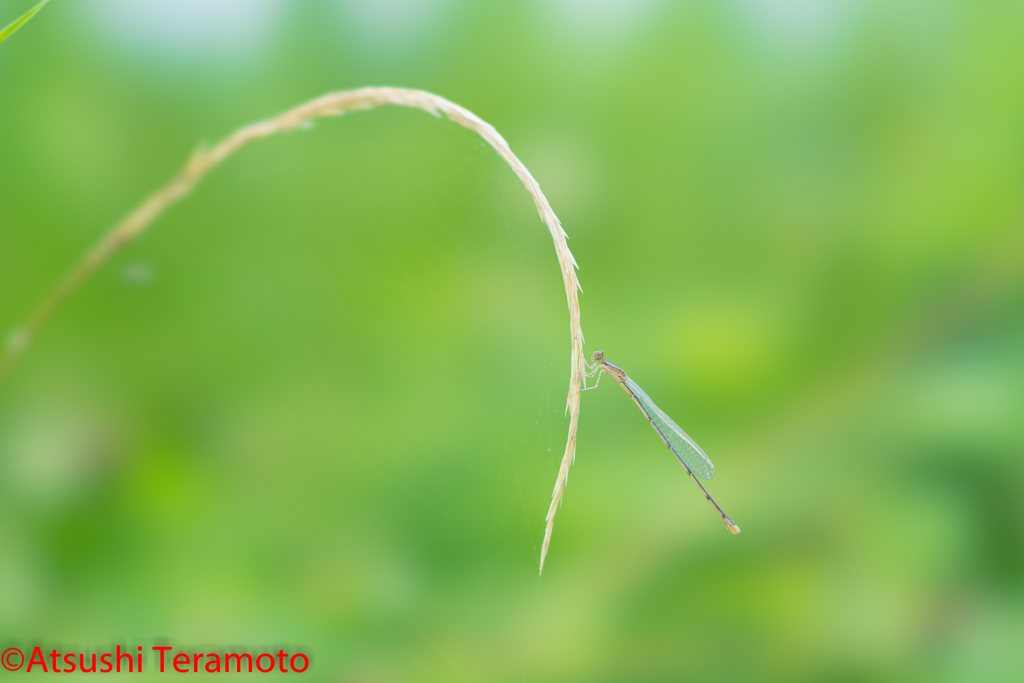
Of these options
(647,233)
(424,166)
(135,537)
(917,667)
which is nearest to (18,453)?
(135,537)

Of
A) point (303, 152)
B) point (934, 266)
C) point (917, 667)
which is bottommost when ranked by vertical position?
point (917, 667)

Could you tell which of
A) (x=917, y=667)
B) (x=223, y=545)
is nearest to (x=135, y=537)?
(x=223, y=545)

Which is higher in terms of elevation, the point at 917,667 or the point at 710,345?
the point at 710,345

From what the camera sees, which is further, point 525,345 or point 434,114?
point 525,345

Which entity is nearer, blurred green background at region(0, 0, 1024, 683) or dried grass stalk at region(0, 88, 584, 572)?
dried grass stalk at region(0, 88, 584, 572)

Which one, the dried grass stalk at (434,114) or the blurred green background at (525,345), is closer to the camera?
the dried grass stalk at (434,114)

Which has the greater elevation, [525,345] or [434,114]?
[434,114]

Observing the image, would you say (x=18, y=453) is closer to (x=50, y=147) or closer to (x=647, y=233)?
(x=50, y=147)
